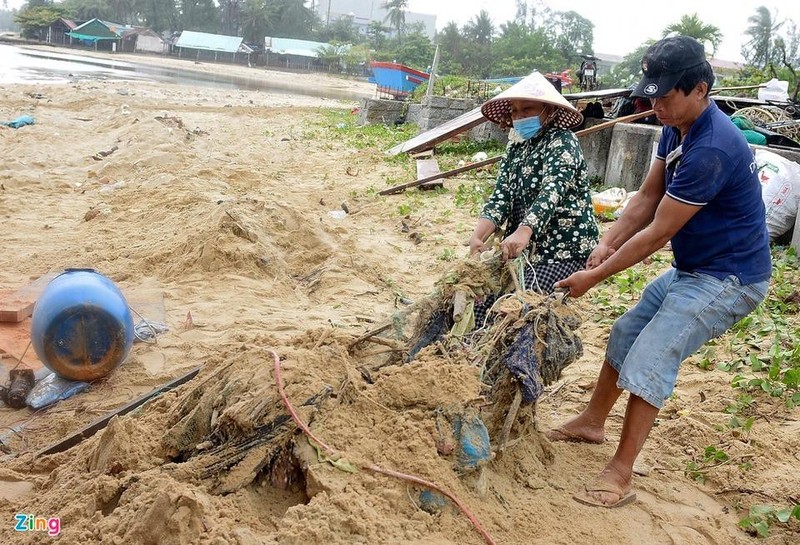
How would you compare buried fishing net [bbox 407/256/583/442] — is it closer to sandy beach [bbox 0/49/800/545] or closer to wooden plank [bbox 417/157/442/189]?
sandy beach [bbox 0/49/800/545]

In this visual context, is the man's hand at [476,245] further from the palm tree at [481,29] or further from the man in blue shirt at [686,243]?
the palm tree at [481,29]

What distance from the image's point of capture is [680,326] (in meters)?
2.79

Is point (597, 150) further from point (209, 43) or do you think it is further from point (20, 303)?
point (209, 43)

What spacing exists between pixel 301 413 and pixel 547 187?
1.72 metres

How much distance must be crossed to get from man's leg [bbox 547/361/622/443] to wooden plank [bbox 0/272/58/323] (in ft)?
12.2

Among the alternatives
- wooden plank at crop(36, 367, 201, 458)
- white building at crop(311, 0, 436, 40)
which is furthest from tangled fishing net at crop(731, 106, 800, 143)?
white building at crop(311, 0, 436, 40)

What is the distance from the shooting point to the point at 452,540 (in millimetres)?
2506

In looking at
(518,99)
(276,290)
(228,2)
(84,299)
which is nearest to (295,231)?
(276,290)

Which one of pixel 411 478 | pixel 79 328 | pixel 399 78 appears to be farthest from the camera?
pixel 399 78

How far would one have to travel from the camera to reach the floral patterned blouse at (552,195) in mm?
3506

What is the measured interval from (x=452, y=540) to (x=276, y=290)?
12.9 ft

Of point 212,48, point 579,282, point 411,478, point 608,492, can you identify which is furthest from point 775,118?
point 212,48

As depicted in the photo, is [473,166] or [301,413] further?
[473,166]

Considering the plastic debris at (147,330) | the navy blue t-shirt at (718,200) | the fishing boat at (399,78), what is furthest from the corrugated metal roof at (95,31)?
the navy blue t-shirt at (718,200)
